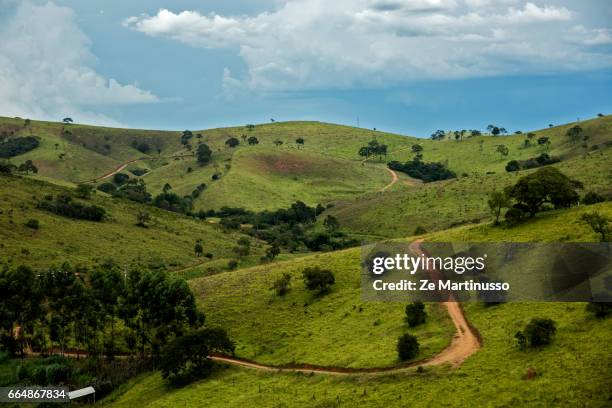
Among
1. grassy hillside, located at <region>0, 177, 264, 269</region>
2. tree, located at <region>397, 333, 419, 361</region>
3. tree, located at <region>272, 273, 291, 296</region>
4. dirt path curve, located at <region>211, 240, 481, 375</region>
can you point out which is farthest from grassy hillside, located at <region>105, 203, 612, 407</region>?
grassy hillside, located at <region>0, 177, 264, 269</region>

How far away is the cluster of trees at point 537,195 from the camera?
3059 inches

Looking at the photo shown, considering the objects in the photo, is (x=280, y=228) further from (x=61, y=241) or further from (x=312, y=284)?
(x=312, y=284)

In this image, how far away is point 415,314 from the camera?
204 ft

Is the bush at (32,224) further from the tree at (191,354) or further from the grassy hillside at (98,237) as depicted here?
the tree at (191,354)

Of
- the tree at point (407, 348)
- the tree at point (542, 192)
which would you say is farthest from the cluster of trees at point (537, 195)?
the tree at point (407, 348)

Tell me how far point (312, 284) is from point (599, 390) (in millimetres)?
42697

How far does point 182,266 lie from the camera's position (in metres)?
118

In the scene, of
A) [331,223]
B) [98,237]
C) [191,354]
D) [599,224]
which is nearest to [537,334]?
[599,224]

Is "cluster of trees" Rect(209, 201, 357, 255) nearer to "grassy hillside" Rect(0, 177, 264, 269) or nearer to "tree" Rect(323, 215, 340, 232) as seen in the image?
"tree" Rect(323, 215, 340, 232)

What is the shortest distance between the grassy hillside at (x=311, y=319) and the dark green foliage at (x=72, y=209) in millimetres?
49516

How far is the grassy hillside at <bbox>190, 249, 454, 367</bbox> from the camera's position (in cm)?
5947

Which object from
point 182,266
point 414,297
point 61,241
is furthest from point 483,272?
point 61,241

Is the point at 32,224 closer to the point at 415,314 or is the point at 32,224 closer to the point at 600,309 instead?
the point at 415,314

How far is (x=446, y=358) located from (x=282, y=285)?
32854 millimetres
